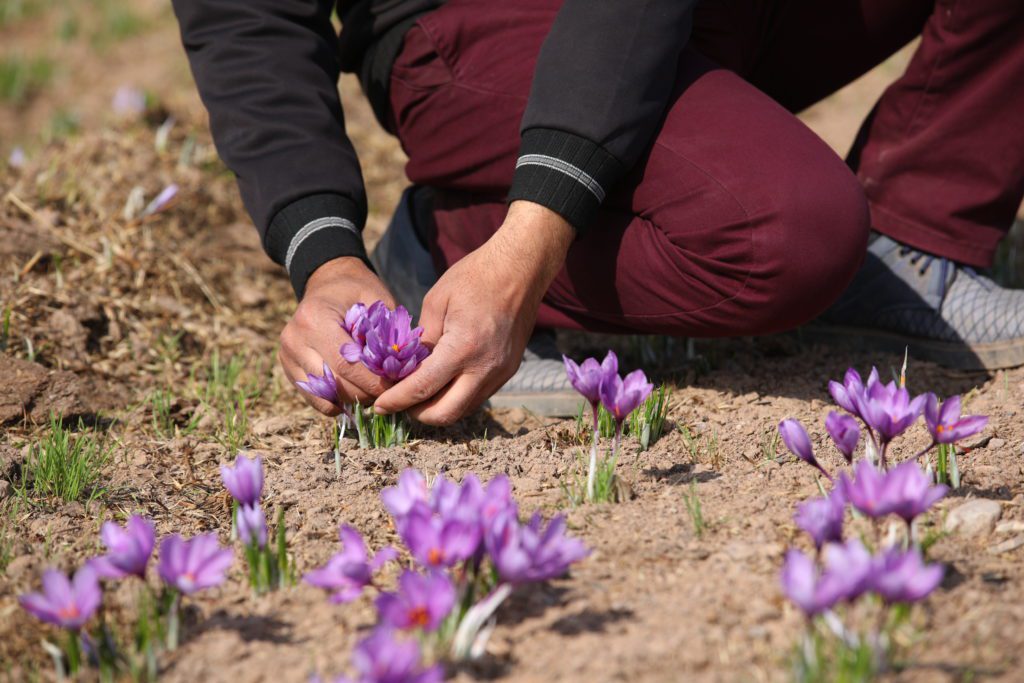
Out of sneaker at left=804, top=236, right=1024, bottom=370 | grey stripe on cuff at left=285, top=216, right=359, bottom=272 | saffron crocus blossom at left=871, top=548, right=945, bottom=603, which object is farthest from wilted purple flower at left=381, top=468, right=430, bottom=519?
sneaker at left=804, top=236, right=1024, bottom=370

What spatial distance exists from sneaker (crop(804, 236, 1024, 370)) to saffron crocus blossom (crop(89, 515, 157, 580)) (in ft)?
6.21

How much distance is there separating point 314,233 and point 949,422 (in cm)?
126

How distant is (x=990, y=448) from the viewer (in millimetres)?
2029

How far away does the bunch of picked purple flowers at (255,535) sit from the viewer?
5.08ft

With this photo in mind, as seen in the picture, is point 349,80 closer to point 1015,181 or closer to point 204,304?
point 204,304

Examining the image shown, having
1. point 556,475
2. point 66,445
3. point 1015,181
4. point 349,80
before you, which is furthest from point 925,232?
point 349,80

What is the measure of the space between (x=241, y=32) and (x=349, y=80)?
3.31 meters

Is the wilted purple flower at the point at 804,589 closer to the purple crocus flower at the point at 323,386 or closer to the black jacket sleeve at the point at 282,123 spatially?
the purple crocus flower at the point at 323,386

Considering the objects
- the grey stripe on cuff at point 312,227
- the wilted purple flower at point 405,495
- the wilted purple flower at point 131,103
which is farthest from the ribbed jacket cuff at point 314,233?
the wilted purple flower at point 131,103

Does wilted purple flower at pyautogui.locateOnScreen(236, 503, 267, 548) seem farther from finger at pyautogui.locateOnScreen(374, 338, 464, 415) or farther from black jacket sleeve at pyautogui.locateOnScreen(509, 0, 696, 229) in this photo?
black jacket sleeve at pyautogui.locateOnScreen(509, 0, 696, 229)

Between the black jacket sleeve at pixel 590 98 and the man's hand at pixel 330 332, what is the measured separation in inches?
14.2

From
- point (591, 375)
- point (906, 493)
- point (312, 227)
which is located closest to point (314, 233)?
point (312, 227)

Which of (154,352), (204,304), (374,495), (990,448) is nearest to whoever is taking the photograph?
(374,495)

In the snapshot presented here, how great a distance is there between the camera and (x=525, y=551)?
53.2 inches
